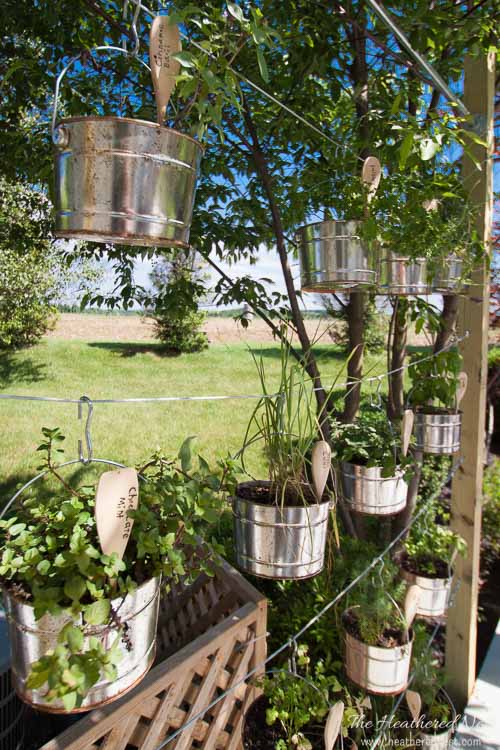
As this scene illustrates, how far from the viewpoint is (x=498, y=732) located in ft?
5.84

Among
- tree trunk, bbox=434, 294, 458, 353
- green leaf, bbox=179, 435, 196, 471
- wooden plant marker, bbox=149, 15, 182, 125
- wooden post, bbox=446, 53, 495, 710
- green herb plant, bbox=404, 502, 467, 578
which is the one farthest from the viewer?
tree trunk, bbox=434, 294, 458, 353

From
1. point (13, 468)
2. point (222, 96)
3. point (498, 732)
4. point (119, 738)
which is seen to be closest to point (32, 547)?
point (119, 738)

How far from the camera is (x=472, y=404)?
1859mm

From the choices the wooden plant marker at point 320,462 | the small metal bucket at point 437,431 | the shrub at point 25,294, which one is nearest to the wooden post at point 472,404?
the small metal bucket at point 437,431

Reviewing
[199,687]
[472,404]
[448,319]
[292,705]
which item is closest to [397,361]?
[448,319]

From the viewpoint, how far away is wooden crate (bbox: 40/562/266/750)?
2.93ft

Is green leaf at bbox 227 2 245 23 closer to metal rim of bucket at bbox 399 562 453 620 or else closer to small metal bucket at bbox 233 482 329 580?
small metal bucket at bbox 233 482 329 580

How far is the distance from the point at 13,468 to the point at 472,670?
253cm

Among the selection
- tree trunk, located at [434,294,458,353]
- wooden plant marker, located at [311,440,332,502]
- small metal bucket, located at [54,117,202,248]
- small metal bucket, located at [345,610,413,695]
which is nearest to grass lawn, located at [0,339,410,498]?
tree trunk, located at [434,294,458,353]

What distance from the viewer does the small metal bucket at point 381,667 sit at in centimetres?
136

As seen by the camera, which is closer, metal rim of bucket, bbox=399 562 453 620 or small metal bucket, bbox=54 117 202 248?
small metal bucket, bbox=54 117 202 248

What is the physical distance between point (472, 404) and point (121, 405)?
2.42 meters

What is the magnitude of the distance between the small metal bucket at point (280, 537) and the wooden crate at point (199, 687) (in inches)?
12.3

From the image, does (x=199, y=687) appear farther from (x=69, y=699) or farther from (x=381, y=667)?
(x=69, y=699)
